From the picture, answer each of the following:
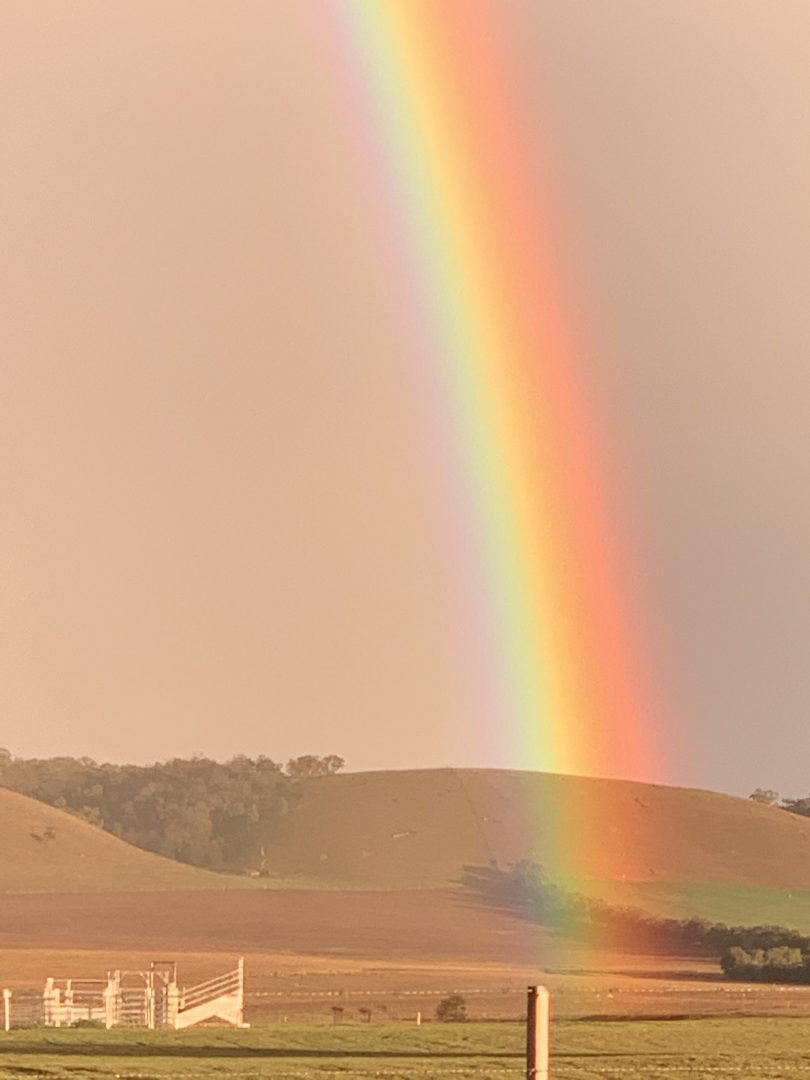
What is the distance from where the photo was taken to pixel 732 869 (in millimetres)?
171250

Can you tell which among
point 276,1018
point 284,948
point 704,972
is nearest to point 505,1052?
point 276,1018

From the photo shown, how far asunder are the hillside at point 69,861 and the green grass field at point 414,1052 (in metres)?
101

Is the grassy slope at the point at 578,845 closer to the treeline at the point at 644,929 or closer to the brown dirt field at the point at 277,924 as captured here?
the treeline at the point at 644,929

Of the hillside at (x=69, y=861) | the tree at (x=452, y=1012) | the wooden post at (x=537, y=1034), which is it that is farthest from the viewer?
the hillside at (x=69, y=861)

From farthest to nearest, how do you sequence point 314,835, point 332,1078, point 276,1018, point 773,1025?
1. point 314,835
2. point 276,1018
3. point 773,1025
4. point 332,1078

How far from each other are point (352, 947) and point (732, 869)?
219ft

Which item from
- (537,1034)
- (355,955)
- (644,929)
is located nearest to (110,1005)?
(537,1034)

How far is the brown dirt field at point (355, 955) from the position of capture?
62.6 m

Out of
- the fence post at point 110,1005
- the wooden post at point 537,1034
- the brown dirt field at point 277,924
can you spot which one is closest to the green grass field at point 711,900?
the brown dirt field at point 277,924

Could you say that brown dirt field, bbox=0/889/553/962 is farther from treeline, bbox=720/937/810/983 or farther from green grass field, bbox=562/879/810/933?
treeline, bbox=720/937/810/983

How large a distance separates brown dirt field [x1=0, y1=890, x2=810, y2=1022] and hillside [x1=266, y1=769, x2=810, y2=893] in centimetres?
1923

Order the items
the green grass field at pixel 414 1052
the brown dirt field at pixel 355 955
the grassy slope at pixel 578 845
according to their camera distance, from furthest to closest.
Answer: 1. the grassy slope at pixel 578 845
2. the brown dirt field at pixel 355 955
3. the green grass field at pixel 414 1052

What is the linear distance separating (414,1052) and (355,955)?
221 feet

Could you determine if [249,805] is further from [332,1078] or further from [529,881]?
[332,1078]
